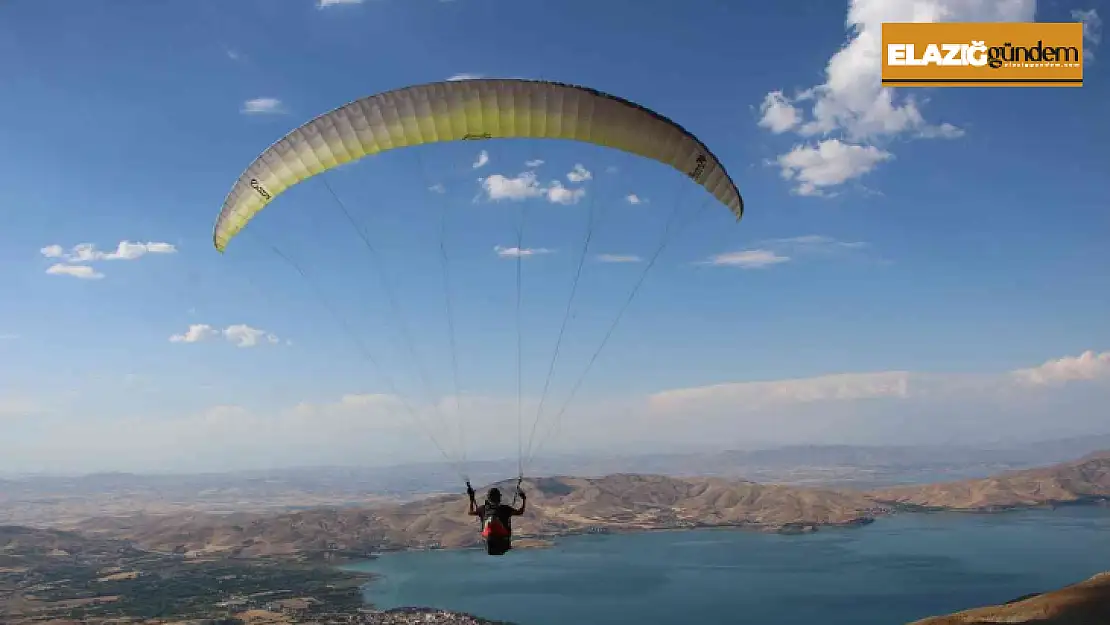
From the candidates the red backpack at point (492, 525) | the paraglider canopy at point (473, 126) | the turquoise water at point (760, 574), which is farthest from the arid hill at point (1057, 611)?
the turquoise water at point (760, 574)

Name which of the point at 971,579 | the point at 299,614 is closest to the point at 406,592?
the point at 299,614

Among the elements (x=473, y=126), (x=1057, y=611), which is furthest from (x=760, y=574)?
(x=473, y=126)

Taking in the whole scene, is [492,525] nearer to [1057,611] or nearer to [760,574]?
[1057,611]

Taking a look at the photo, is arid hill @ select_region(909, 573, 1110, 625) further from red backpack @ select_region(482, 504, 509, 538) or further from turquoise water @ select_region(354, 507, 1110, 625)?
turquoise water @ select_region(354, 507, 1110, 625)

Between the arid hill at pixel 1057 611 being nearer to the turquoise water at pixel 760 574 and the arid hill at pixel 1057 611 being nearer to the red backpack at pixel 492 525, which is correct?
the red backpack at pixel 492 525

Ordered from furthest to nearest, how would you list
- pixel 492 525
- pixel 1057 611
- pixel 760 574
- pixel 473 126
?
1. pixel 760 574
2. pixel 1057 611
3. pixel 473 126
4. pixel 492 525

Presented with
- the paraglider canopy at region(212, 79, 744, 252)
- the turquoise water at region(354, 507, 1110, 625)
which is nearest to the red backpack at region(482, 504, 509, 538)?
the paraglider canopy at region(212, 79, 744, 252)

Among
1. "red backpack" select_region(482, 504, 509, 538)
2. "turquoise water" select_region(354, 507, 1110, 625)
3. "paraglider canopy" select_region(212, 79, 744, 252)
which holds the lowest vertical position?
"turquoise water" select_region(354, 507, 1110, 625)
